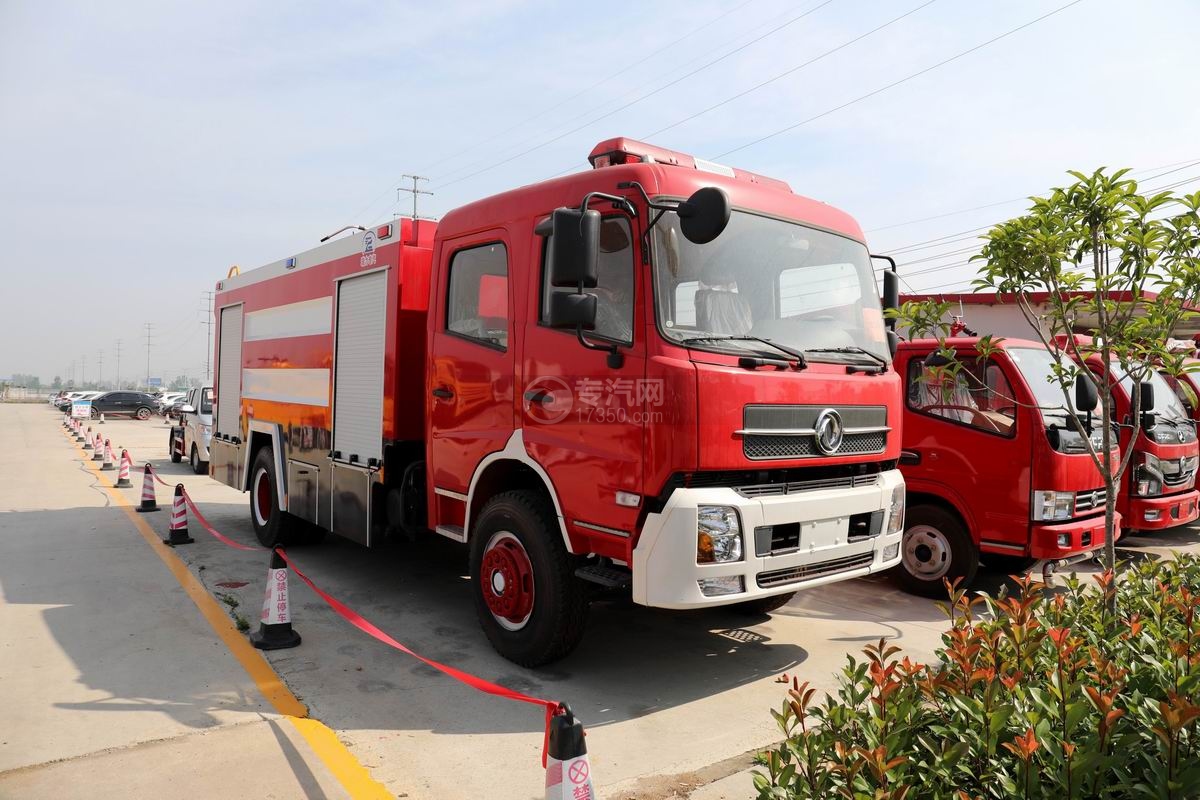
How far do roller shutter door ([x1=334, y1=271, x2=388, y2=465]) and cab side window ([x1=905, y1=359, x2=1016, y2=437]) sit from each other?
424cm

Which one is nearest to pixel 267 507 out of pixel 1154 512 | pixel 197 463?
pixel 197 463

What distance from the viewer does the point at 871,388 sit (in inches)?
188

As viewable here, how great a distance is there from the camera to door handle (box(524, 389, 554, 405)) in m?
4.60

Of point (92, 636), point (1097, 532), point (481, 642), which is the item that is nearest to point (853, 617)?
point (1097, 532)

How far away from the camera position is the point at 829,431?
4484 mm

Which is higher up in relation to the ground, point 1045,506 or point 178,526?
point 1045,506

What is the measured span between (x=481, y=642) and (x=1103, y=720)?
157 inches

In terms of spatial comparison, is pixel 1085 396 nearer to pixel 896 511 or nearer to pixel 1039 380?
pixel 1039 380

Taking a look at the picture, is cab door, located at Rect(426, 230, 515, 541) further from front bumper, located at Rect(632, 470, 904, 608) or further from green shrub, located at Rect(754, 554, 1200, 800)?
green shrub, located at Rect(754, 554, 1200, 800)

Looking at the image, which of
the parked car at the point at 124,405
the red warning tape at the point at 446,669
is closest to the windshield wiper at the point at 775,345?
the red warning tape at the point at 446,669

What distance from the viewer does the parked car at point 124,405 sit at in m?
41.1

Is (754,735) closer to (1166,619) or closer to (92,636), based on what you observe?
(1166,619)

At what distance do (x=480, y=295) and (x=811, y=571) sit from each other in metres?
2.63

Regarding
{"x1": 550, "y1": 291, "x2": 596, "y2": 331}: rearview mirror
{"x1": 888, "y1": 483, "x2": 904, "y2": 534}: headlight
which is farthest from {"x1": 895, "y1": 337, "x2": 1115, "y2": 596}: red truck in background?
{"x1": 550, "y1": 291, "x2": 596, "y2": 331}: rearview mirror
